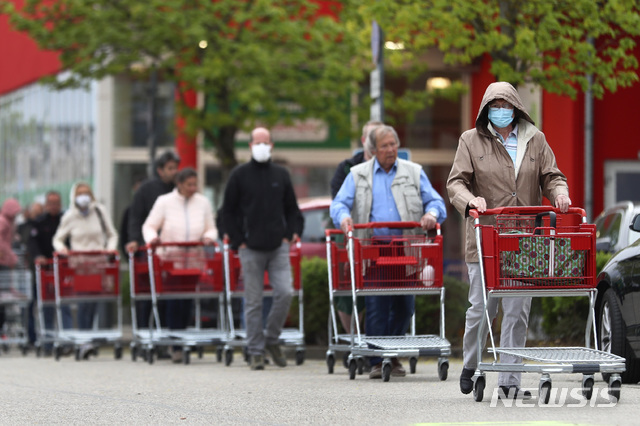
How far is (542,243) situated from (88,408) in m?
3.17

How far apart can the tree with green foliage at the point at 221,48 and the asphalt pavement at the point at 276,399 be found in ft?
33.6

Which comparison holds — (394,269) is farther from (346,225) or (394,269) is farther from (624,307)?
(624,307)

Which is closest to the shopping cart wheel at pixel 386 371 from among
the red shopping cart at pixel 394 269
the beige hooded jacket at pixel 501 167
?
the red shopping cart at pixel 394 269

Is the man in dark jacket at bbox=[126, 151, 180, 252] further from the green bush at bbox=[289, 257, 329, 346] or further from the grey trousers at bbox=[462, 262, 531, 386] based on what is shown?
the grey trousers at bbox=[462, 262, 531, 386]

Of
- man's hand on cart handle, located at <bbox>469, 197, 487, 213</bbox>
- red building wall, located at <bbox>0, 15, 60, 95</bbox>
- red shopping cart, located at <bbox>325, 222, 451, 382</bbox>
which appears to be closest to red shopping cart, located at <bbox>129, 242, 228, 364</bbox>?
red shopping cart, located at <bbox>325, 222, 451, 382</bbox>

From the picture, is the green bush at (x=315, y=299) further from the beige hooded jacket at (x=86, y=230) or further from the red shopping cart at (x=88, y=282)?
the beige hooded jacket at (x=86, y=230)

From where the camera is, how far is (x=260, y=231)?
12.5 m

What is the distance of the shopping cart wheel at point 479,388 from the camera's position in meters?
8.37

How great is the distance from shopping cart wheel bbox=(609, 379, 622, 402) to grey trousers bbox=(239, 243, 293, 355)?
190 inches

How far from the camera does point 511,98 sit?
335 inches

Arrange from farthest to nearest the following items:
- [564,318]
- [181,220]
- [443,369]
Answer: [181,220], [564,318], [443,369]

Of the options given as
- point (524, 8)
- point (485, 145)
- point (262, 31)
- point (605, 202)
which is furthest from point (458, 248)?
point (485, 145)

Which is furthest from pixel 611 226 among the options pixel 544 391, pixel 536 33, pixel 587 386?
pixel 544 391

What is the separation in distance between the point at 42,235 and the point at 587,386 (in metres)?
10.9
